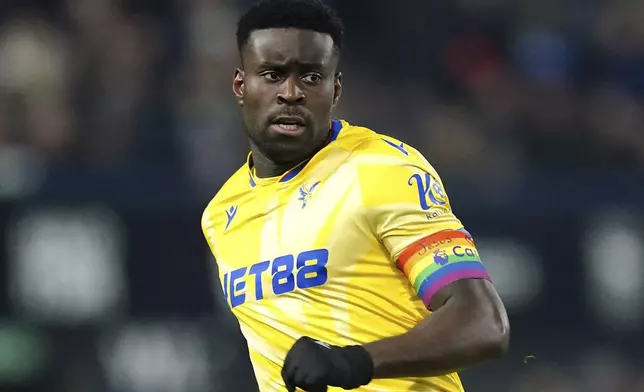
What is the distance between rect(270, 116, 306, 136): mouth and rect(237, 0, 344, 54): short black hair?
30 cm

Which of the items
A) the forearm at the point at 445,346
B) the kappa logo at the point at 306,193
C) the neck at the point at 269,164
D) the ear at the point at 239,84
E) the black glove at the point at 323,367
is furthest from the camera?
the ear at the point at 239,84

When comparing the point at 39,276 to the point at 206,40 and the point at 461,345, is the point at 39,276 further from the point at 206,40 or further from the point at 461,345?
the point at 461,345

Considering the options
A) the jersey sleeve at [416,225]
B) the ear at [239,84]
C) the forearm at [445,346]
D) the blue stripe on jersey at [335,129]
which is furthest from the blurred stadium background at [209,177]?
the forearm at [445,346]

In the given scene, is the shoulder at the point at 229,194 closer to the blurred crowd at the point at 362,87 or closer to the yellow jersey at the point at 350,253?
the yellow jersey at the point at 350,253

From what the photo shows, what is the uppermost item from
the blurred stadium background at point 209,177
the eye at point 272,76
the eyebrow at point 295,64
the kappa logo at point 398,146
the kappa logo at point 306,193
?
the eyebrow at point 295,64

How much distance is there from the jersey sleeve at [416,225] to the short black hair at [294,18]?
52cm

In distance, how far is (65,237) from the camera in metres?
8.12

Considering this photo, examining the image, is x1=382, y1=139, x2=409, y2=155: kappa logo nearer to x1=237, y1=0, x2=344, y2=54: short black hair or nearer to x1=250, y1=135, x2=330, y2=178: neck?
x1=250, y1=135, x2=330, y2=178: neck

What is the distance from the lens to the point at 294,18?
160 inches

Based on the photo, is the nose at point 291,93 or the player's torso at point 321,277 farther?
the nose at point 291,93

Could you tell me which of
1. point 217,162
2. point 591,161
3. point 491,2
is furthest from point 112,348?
point 491,2

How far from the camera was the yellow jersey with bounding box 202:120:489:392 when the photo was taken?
3.74 metres

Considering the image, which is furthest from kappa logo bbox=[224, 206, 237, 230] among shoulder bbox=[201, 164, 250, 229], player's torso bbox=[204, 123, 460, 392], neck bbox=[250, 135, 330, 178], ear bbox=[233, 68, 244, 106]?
ear bbox=[233, 68, 244, 106]

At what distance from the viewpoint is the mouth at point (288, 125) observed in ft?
13.5
